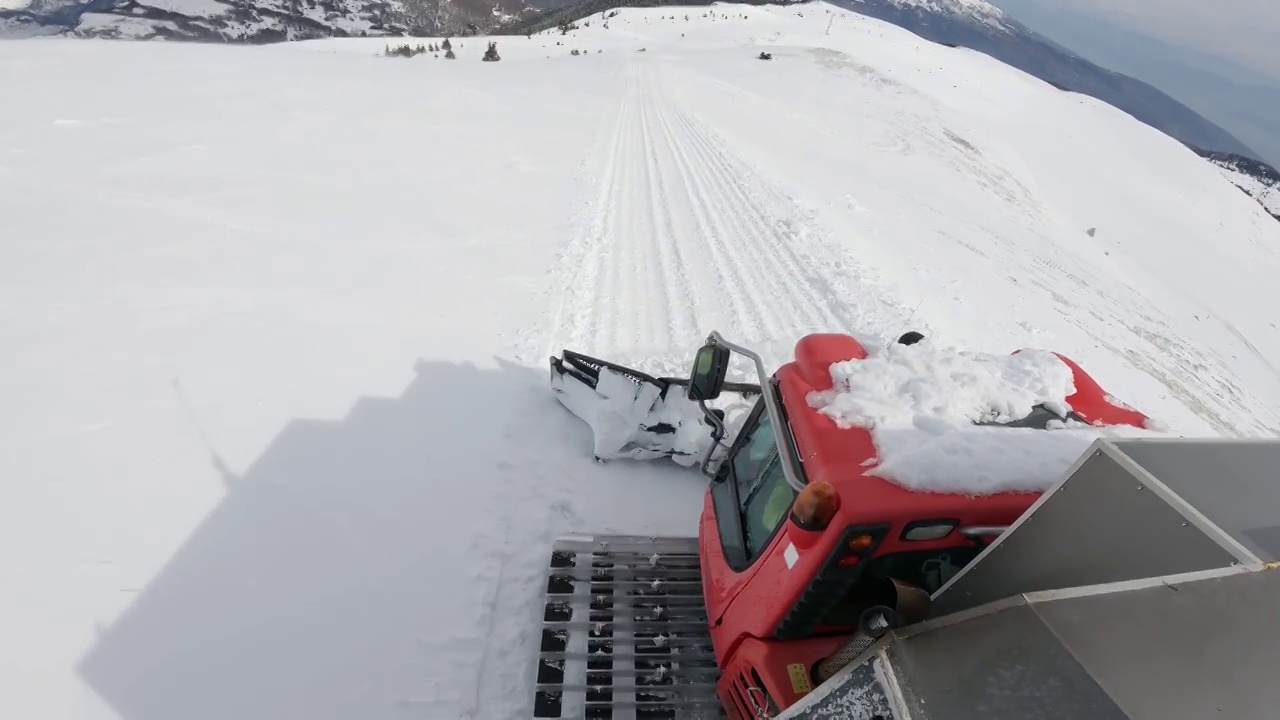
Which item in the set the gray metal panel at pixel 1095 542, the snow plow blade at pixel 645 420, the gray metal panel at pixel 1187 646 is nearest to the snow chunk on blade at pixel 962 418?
the gray metal panel at pixel 1095 542

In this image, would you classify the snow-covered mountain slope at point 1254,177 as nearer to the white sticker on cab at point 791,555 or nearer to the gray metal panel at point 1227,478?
the gray metal panel at point 1227,478

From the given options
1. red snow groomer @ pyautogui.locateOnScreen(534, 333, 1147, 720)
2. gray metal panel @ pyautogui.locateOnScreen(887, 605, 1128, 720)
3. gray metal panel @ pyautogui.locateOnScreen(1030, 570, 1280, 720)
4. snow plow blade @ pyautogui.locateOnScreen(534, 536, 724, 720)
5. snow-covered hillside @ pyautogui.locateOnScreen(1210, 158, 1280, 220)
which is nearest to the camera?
gray metal panel @ pyautogui.locateOnScreen(1030, 570, 1280, 720)

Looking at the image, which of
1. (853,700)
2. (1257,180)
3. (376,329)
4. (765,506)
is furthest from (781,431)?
(1257,180)

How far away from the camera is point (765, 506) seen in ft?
10.7

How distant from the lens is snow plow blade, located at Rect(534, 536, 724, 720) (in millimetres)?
3529

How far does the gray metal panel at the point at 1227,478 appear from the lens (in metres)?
1.85

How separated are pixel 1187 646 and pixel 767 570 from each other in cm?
165

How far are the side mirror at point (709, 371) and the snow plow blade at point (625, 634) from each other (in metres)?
1.34

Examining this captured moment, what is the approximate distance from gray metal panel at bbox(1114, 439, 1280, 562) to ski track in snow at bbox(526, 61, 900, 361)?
16.0 ft

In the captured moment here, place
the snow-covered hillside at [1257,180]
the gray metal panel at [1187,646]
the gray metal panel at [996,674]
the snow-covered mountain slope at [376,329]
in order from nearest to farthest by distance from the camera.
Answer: the gray metal panel at [1187,646]
the gray metal panel at [996,674]
the snow-covered mountain slope at [376,329]
the snow-covered hillside at [1257,180]

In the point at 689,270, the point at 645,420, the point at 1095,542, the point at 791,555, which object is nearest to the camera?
the point at 1095,542

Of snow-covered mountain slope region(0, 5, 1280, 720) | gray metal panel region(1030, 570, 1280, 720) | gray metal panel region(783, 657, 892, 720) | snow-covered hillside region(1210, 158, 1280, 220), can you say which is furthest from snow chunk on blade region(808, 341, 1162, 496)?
snow-covered hillside region(1210, 158, 1280, 220)

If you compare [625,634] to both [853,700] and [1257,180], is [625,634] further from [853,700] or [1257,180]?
[1257,180]

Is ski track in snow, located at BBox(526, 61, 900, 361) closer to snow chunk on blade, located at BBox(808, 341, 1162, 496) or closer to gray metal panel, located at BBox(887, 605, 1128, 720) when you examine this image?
snow chunk on blade, located at BBox(808, 341, 1162, 496)
